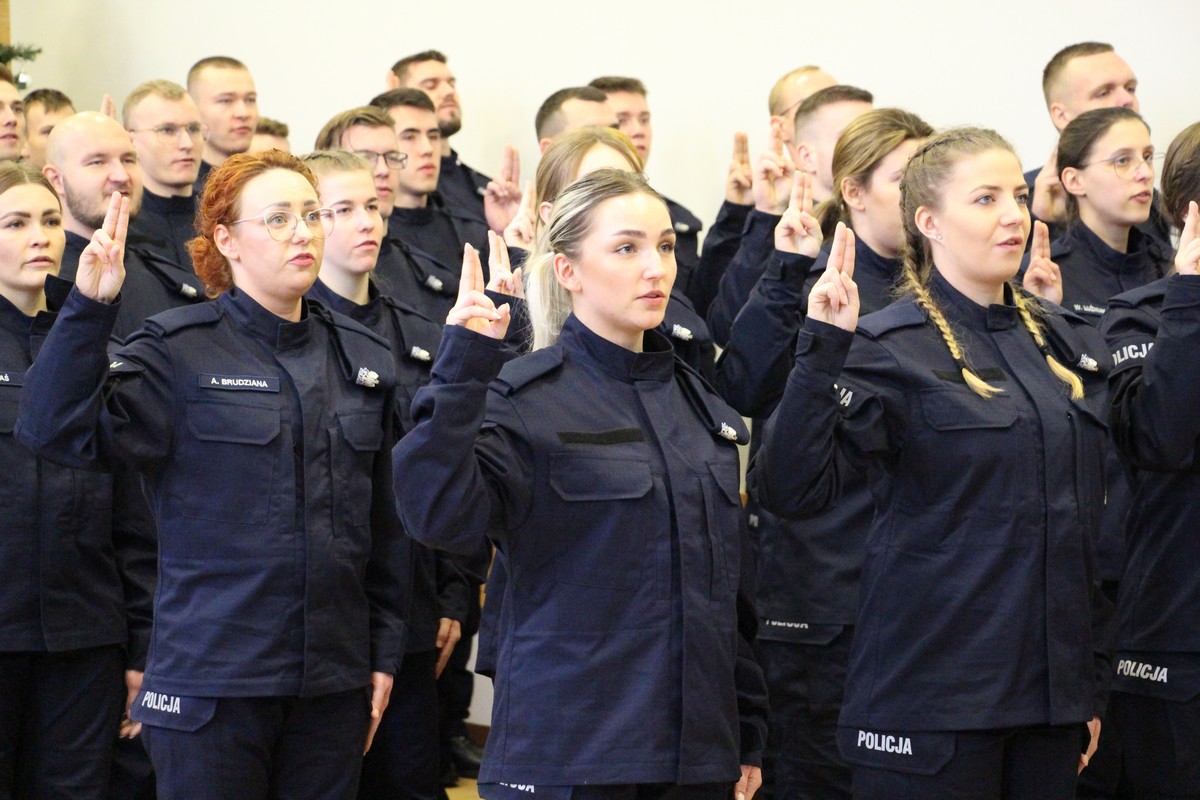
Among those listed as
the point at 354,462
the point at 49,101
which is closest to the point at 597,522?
the point at 354,462

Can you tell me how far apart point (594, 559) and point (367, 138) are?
96.8 inches

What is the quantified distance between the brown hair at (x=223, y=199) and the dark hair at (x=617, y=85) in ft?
8.49

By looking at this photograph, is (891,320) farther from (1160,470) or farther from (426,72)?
(426,72)

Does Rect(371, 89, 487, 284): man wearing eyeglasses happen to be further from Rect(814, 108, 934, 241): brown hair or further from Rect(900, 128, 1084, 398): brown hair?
Rect(900, 128, 1084, 398): brown hair

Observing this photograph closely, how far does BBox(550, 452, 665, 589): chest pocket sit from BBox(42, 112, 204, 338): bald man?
5.77ft

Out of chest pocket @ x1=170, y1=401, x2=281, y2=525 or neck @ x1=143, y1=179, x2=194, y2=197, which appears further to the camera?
neck @ x1=143, y1=179, x2=194, y2=197

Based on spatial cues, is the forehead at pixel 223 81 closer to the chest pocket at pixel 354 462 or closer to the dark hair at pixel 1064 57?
the dark hair at pixel 1064 57

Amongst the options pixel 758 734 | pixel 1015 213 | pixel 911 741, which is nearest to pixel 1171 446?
pixel 1015 213

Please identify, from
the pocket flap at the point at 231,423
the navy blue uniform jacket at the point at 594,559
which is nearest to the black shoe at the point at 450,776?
the pocket flap at the point at 231,423

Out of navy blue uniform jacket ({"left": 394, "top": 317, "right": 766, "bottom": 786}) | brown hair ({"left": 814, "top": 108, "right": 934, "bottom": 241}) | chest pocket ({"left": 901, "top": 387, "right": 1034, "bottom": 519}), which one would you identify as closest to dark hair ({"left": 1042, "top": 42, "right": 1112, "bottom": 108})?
brown hair ({"left": 814, "top": 108, "right": 934, "bottom": 241})

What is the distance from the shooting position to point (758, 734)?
2.52 m

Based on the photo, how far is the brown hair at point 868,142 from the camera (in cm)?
335

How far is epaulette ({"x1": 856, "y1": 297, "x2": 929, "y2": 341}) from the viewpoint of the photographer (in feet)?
8.66

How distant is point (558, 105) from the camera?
509 cm
